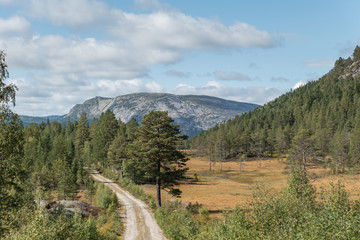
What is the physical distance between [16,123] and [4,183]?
162 inches

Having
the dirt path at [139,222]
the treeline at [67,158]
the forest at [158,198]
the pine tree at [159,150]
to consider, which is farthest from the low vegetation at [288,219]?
the treeline at [67,158]

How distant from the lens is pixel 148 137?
45281mm

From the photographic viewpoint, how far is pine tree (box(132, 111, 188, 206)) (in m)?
43.2

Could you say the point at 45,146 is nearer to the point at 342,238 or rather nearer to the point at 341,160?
the point at 342,238

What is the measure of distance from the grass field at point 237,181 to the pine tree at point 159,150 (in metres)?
10.8

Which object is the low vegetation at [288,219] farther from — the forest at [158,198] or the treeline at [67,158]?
the treeline at [67,158]

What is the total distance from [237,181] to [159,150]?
65.9 m

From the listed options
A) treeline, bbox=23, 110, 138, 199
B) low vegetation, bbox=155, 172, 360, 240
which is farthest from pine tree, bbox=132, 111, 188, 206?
treeline, bbox=23, 110, 138, 199

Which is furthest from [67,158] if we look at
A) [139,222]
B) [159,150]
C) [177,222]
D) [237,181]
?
[237,181]

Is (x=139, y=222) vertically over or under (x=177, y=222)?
under

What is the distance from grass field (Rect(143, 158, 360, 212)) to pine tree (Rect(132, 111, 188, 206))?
10833 mm

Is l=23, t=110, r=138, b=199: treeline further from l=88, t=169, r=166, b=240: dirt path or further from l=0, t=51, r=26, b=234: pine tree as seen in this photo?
l=0, t=51, r=26, b=234: pine tree

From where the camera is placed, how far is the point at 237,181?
101875 mm

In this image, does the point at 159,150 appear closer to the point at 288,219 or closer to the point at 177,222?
the point at 177,222
